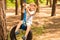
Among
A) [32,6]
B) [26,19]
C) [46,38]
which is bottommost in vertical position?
[46,38]

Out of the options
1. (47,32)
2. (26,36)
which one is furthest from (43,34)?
(26,36)

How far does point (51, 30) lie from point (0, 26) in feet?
29.0

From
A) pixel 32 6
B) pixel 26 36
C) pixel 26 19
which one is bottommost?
pixel 26 36

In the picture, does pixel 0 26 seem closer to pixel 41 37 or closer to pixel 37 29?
pixel 41 37

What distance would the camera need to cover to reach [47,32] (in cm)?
1362

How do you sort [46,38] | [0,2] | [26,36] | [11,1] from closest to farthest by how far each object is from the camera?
[0,2] → [26,36] → [46,38] → [11,1]

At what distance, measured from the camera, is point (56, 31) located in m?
14.0

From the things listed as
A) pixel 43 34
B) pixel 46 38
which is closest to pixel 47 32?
pixel 43 34

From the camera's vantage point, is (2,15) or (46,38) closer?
(2,15)

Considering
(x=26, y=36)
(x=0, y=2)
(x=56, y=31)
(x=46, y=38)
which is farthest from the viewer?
(x=56, y=31)

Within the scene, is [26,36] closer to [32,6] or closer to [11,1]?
[32,6]

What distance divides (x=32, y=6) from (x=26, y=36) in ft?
2.91

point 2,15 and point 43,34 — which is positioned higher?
point 2,15

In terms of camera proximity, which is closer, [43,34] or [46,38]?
[46,38]
